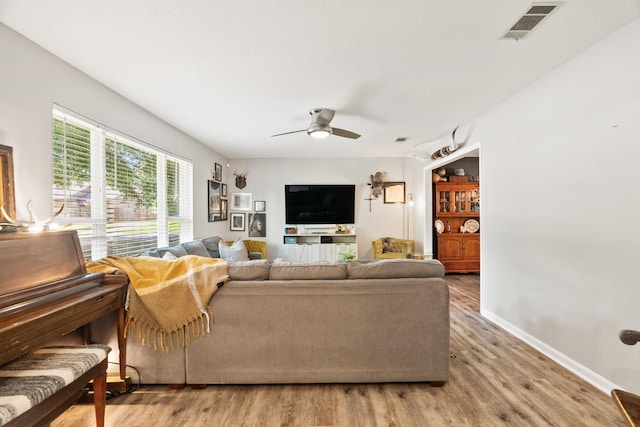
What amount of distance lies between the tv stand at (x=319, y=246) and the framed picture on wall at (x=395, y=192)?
1.14m

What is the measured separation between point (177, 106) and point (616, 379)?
170 inches

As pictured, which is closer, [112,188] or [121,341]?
[121,341]

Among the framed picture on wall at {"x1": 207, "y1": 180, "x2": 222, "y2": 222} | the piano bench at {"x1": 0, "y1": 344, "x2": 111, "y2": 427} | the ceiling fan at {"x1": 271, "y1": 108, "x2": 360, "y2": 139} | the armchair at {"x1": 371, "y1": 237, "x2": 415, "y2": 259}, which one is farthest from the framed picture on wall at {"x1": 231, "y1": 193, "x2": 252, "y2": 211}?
the piano bench at {"x1": 0, "y1": 344, "x2": 111, "y2": 427}

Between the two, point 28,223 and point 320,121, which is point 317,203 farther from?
point 28,223

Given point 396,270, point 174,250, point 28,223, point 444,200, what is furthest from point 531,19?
point 444,200

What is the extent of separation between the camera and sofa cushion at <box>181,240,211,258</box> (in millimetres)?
3613

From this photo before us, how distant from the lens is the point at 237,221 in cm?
592

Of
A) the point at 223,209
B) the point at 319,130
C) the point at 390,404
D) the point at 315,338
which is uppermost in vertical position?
the point at 319,130

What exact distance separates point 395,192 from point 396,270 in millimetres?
4178

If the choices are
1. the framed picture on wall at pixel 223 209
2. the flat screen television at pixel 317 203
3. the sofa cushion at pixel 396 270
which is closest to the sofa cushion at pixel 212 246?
the framed picture on wall at pixel 223 209

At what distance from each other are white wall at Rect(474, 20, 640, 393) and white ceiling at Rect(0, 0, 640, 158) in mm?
247

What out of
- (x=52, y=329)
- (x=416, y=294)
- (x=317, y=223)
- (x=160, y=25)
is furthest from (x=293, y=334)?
(x=317, y=223)

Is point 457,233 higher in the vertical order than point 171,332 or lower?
higher

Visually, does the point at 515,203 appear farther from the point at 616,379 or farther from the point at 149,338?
the point at 149,338
